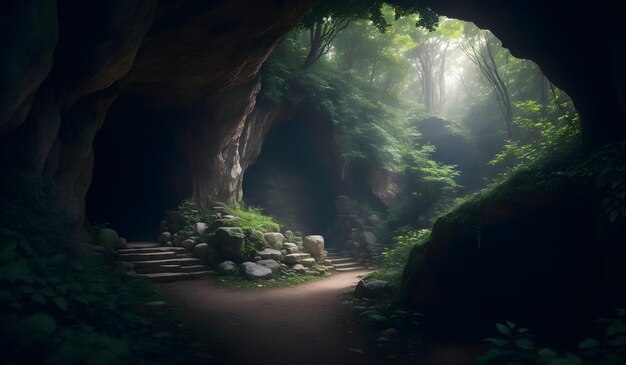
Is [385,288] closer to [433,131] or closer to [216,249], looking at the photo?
[216,249]

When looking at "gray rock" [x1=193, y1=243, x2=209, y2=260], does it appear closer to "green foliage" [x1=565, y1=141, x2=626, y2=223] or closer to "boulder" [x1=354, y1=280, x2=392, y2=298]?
"boulder" [x1=354, y1=280, x2=392, y2=298]

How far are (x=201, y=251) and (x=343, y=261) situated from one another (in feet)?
23.9

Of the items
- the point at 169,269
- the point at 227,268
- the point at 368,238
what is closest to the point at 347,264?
the point at 368,238

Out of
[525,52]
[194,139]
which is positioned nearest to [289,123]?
[194,139]

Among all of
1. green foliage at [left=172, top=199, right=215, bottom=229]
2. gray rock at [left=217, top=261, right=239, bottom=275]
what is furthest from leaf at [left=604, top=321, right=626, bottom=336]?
green foliage at [left=172, top=199, right=215, bottom=229]

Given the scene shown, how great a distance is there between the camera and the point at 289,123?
2142 cm

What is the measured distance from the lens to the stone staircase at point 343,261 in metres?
14.9

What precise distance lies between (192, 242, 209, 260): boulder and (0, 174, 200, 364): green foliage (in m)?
4.37

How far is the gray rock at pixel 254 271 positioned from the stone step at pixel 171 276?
1169 millimetres

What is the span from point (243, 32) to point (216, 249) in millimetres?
6693

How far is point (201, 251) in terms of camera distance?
1103 centimetres

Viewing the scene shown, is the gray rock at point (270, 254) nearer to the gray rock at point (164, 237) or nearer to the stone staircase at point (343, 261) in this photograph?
the stone staircase at point (343, 261)

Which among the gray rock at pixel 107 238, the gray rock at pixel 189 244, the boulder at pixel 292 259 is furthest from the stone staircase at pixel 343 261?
the gray rock at pixel 107 238

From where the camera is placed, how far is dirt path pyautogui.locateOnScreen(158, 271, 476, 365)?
178 inches
